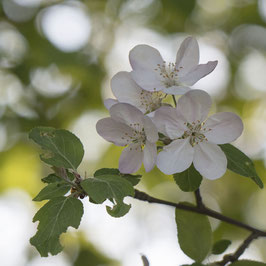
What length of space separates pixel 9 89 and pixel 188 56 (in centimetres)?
210

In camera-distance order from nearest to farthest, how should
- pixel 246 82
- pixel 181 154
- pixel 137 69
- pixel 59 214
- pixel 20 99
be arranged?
pixel 59 214 → pixel 181 154 → pixel 137 69 → pixel 20 99 → pixel 246 82

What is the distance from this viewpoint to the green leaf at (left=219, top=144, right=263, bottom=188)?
1105mm

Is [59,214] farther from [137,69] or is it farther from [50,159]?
[137,69]

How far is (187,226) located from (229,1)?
2547 mm

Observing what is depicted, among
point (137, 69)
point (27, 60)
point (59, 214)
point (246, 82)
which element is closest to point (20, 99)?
point (27, 60)

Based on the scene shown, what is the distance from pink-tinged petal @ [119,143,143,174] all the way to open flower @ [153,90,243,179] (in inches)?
2.7

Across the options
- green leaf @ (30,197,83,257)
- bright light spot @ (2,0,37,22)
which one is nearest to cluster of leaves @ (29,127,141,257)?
green leaf @ (30,197,83,257)

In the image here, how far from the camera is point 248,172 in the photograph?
43.4 inches

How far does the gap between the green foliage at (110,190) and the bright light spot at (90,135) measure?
2131 millimetres

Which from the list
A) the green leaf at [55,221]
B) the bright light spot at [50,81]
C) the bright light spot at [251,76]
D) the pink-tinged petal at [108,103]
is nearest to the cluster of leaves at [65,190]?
the green leaf at [55,221]

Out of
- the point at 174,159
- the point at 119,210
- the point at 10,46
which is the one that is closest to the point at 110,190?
the point at 119,210

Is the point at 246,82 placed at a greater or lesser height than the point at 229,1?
lesser

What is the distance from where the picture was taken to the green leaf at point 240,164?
1.11 meters

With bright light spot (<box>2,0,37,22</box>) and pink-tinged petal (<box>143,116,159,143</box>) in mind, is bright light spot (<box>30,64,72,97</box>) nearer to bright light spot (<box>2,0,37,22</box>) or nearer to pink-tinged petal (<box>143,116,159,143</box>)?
bright light spot (<box>2,0,37,22</box>)
